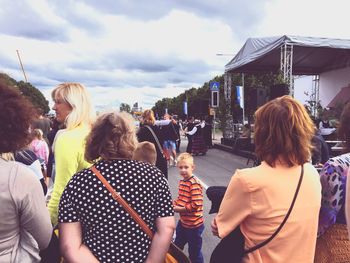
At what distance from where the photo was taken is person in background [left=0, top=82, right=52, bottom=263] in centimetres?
159

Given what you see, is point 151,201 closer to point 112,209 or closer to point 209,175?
point 112,209

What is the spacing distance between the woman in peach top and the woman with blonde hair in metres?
1.07

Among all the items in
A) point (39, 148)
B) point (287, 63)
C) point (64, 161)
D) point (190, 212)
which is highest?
point (287, 63)

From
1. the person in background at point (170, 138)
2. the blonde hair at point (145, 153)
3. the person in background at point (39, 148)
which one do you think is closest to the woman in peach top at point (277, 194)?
the blonde hair at point (145, 153)

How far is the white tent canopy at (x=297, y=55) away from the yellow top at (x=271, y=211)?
1198 cm

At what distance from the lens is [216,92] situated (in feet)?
66.0

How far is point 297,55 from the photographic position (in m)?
19.1

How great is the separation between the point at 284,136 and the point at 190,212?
1912 millimetres

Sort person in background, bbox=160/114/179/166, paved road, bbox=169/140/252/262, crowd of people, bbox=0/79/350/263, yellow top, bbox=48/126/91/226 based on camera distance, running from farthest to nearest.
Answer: person in background, bbox=160/114/179/166 < paved road, bbox=169/140/252/262 < yellow top, bbox=48/126/91/226 < crowd of people, bbox=0/79/350/263

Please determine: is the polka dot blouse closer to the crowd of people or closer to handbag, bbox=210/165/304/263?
the crowd of people

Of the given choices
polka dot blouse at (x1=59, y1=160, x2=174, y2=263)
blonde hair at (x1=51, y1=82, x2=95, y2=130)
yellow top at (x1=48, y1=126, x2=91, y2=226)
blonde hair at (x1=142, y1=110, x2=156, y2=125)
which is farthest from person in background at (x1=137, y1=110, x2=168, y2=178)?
polka dot blouse at (x1=59, y1=160, x2=174, y2=263)

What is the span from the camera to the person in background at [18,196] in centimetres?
159

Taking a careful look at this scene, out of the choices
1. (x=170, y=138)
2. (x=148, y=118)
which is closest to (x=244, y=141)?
(x=170, y=138)

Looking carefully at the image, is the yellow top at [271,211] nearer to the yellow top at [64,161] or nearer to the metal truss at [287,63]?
the yellow top at [64,161]
